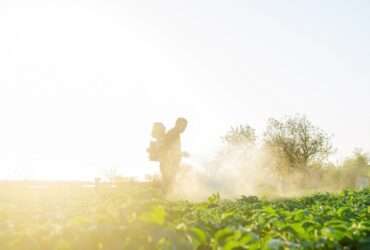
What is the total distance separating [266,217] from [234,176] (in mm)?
61012

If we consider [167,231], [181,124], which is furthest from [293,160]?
[167,231]

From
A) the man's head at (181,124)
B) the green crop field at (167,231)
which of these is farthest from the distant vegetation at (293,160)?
the green crop field at (167,231)

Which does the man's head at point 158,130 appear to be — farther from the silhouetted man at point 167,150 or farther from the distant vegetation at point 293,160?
the distant vegetation at point 293,160

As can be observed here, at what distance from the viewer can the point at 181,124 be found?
3391cm

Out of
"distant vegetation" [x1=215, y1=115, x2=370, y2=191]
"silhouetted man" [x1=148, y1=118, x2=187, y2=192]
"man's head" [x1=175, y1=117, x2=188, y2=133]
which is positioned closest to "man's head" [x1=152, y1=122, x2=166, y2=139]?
"silhouetted man" [x1=148, y1=118, x2=187, y2=192]

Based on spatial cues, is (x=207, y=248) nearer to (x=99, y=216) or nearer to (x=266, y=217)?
(x=266, y=217)

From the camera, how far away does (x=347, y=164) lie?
73.6 metres

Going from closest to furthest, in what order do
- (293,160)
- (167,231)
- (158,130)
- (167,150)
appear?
1. (167,231)
2. (167,150)
3. (158,130)
4. (293,160)

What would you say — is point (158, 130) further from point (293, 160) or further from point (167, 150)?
point (293, 160)

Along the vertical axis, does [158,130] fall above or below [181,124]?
below

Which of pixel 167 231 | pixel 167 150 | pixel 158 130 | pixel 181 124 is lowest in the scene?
pixel 167 231

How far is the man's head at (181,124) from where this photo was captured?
3381cm

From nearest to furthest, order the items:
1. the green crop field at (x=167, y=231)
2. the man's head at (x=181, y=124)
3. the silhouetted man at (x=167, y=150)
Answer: the green crop field at (x=167, y=231) < the silhouetted man at (x=167, y=150) < the man's head at (x=181, y=124)

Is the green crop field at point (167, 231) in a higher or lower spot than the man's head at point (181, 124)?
lower
